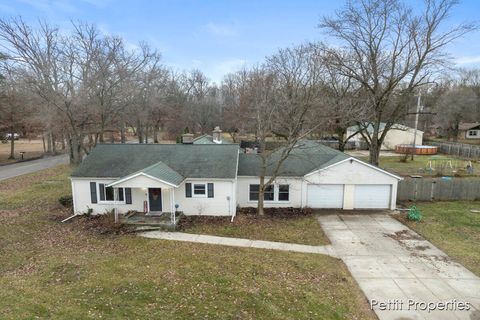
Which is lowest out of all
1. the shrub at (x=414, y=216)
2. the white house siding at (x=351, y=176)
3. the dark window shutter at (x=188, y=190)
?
the shrub at (x=414, y=216)

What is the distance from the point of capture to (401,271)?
1155 cm

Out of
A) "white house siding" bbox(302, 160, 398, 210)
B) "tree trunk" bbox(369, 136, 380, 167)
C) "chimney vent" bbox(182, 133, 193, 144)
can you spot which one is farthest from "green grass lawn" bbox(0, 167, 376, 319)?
"tree trunk" bbox(369, 136, 380, 167)

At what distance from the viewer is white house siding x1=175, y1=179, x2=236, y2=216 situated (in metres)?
17.3

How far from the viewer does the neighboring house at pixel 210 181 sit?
17219mm

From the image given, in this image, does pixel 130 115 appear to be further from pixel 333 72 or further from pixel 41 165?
pixel 333 72

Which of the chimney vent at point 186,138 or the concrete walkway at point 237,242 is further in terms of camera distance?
the chimney vent at point 186,138

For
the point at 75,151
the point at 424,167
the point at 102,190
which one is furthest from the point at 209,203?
the point at 424,167

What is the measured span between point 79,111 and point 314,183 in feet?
73.1

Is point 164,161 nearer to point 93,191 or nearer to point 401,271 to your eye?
point 93,191

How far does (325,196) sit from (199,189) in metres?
7.82

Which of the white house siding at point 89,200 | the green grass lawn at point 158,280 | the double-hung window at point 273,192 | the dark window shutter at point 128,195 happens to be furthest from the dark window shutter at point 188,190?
the green grass lawn at point 158,280

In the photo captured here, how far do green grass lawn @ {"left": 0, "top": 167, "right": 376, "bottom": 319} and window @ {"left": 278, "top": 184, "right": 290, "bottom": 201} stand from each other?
6581mm

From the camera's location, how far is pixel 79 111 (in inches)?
1122

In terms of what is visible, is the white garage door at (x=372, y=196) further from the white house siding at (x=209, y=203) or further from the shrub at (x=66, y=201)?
the shrub at (x=66, y=201)
